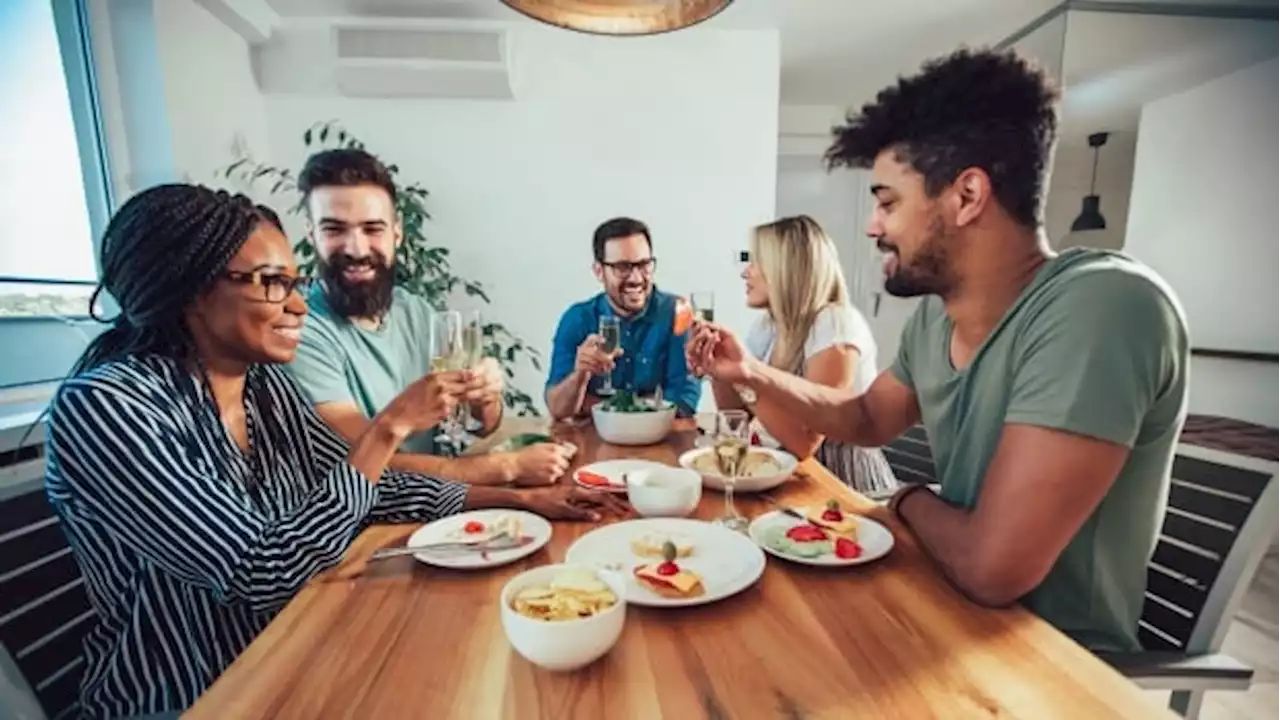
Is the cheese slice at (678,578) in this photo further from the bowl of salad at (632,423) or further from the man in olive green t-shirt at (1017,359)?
the bowl of salad at (632,423)

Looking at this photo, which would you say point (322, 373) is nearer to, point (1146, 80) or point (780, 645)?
point (780, 645)

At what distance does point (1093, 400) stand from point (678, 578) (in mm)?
558

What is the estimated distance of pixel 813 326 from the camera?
6.22 ft

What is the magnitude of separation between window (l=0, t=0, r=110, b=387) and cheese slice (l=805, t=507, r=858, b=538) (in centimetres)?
209

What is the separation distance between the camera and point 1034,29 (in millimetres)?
3039

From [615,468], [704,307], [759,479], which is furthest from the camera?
[704,307]

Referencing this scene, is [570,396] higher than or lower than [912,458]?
higher

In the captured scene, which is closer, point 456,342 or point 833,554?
point 833,554

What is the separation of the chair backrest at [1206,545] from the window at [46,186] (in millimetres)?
2665

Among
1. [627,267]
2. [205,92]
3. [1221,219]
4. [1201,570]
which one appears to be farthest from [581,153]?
[1221,219]

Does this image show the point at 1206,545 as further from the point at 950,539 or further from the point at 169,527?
the point at 169,527

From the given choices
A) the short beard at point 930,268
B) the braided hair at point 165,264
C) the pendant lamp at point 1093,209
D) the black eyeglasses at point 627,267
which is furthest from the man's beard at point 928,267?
the pendant lamp at point 1093,209

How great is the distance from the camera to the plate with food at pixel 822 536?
847 mm

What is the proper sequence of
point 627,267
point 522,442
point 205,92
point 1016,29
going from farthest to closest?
point 1016,29
point 205,92
point 627,267
point 522,442
